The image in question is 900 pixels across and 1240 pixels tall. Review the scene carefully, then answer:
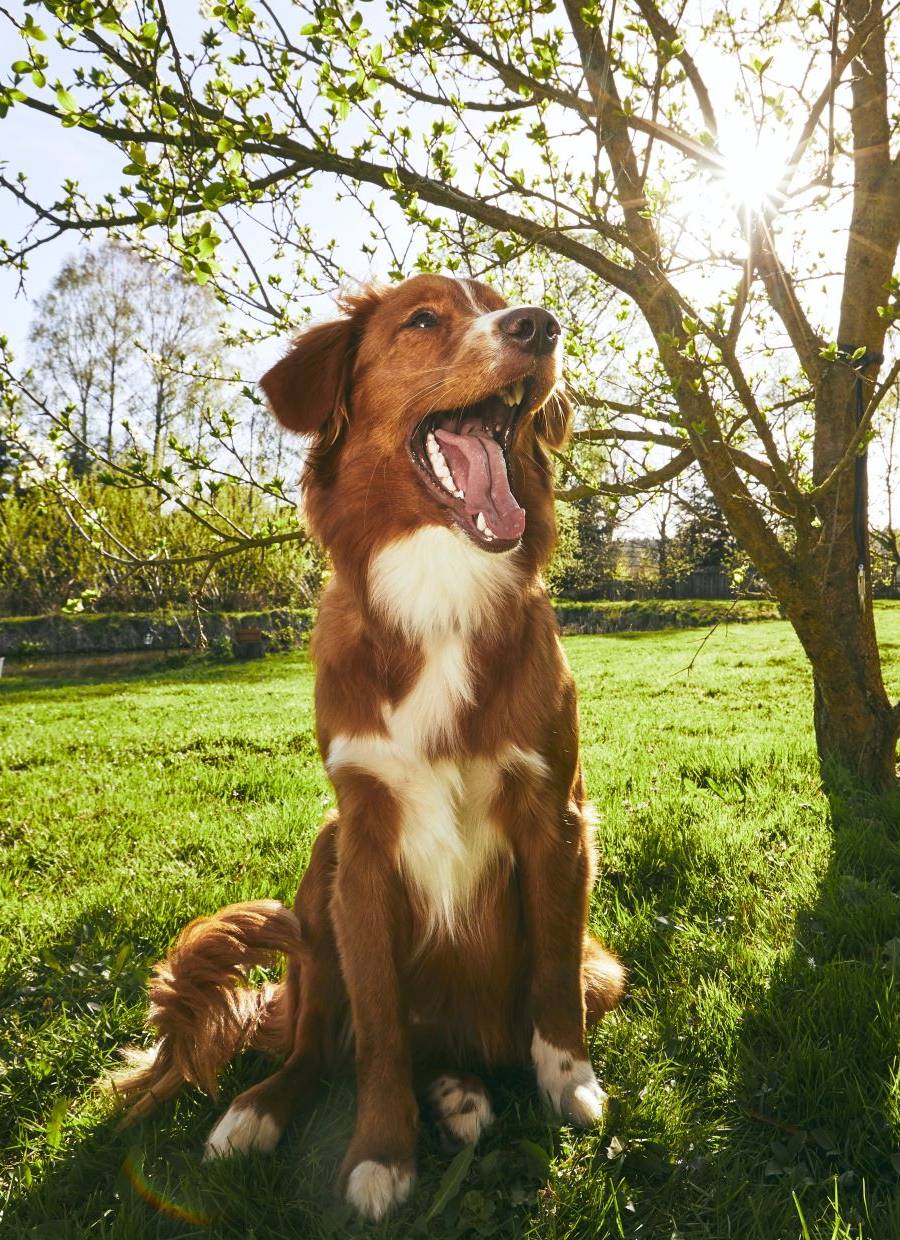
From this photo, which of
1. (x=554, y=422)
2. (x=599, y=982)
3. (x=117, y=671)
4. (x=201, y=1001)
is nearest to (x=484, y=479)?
(x=554, y=422)

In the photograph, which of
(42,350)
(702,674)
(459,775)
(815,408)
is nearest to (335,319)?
(459,775)

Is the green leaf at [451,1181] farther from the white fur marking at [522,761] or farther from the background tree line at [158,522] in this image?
the background tree line at [158,522]

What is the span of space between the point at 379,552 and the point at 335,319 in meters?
0.91

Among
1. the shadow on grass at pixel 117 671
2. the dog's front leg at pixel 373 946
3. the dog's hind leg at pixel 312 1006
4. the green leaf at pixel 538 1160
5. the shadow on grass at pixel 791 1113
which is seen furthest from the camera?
the shadow on grass at pixel 117 671

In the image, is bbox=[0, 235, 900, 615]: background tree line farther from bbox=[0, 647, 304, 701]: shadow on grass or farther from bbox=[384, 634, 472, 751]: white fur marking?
bbox=[384, 634, 472, 751]: white fur marking

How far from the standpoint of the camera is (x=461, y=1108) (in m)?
2.01

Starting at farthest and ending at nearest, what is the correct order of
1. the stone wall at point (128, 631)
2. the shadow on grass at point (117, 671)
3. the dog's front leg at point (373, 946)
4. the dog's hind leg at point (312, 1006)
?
the stone wall at point (128, 631), the shadow on grass at point (117, 671), the dog's hind leg at point (312, 1006), the dog's front leg at point (373, 946)

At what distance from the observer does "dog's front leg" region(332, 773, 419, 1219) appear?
1.94 m

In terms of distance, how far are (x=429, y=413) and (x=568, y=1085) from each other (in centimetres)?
191

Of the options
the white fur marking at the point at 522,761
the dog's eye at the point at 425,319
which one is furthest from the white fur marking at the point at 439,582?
the dog's eye at the point at 425,319

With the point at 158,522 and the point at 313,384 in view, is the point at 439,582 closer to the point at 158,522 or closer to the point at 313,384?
the point at 313,384

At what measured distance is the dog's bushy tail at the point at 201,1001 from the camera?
2119mm

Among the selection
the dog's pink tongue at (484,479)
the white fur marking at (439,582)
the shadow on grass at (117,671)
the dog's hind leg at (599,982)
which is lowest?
the shadow on grass at (117,671)

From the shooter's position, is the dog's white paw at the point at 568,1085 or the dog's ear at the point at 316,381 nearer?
the dog's white paw at the point at 568,1085
